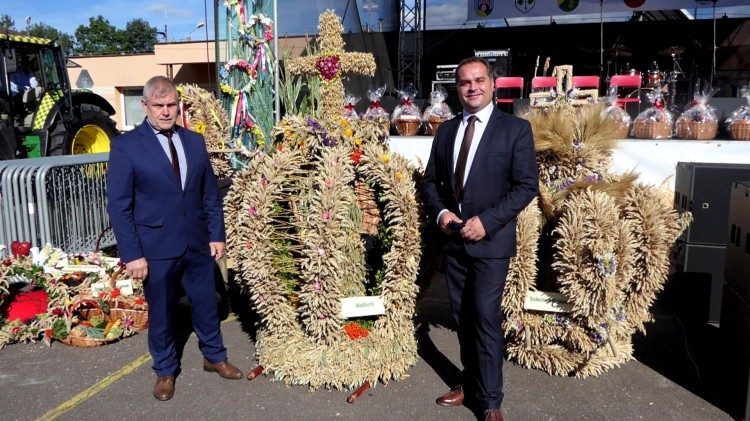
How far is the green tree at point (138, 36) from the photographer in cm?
7119

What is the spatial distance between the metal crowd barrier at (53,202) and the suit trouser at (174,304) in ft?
6.10

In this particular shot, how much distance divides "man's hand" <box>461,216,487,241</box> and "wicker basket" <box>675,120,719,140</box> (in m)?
3.17


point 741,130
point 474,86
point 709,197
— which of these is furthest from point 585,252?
point 741,130

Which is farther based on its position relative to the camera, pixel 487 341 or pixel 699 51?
pixel 699 51

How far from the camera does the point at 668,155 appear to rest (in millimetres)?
4590

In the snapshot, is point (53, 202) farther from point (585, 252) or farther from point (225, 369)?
point (585, 252)

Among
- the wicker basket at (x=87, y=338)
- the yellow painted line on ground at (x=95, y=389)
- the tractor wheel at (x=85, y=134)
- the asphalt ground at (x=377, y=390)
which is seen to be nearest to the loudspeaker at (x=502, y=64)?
the tractor wheel at (x=85, y=134)

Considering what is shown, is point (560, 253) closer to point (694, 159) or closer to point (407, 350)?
point (407, 350)

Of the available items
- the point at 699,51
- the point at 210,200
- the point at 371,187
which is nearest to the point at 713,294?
the point at 371,187

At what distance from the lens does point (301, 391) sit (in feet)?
10.3

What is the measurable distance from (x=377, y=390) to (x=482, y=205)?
1239mm

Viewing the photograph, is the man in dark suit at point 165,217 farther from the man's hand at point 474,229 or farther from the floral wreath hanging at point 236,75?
the floral wreath hanging at point 236,75

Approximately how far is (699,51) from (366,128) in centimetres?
1237

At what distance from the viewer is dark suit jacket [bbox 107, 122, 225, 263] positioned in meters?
2.79
